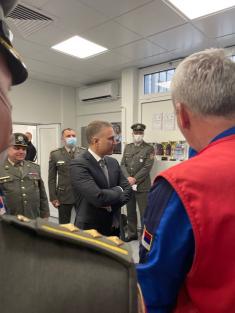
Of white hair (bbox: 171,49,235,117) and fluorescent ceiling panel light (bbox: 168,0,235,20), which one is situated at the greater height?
fluorescent ceiling panel light (bbox: 168,0,235,20)

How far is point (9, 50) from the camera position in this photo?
1.35ft

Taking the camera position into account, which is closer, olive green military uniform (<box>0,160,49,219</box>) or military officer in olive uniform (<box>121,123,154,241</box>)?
olive green military uniform (<box>0,160,49,219</box>)

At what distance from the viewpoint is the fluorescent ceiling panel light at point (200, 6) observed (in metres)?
2.36

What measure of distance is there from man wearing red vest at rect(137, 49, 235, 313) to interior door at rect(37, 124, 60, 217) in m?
4.46

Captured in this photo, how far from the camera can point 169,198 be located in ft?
2.15

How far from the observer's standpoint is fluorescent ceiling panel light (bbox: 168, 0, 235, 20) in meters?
2.36

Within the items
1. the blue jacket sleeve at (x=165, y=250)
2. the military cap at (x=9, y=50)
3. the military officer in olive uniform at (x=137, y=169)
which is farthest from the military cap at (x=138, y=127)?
the military cap at (x=9, y=50)

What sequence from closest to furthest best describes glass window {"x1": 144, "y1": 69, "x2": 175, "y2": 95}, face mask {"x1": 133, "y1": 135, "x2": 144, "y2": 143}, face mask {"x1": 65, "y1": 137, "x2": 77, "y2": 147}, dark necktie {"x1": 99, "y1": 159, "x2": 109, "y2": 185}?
dark necktie {"x1": 99, "y1": 159, "x2": 109, "y2": 185} < face mask {"x1": 65, "y1": 137, "x2": 77, "y2": 147} < face mask {"x1": 133, "y1": 135, "x2": 144, "y2": 143} < glass window {"x1": 144, "y1": 69, "x2": 175, "y2": 95}

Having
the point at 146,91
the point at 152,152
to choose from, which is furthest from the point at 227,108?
the point at 146,91

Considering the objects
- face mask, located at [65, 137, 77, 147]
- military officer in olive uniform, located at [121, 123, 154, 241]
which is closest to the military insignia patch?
face mask, located at [65, 137, 77, 147]

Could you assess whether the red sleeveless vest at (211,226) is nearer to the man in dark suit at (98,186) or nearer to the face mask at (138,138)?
the man in dark suit at (98,186)

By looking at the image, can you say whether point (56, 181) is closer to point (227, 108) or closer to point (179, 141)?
point (179, 141)

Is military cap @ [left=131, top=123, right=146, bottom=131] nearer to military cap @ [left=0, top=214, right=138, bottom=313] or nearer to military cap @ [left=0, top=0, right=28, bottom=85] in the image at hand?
military cap @ [left=0, top=0, right=28, bottom=85]

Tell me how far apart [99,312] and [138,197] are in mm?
3720
